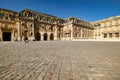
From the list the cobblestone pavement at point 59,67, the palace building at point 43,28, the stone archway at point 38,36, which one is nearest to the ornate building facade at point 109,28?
the palace building at point 43,28

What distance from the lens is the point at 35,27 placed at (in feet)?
147

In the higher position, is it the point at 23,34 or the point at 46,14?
the point at 46,14

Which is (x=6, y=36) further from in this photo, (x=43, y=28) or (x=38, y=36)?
(x=43, y=28)

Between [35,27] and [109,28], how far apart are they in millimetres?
44345

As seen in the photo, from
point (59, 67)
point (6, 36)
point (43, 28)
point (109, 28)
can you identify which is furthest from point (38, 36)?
point (59, 67)

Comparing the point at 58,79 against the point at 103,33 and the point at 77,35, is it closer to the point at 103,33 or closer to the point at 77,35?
the point at 77,35

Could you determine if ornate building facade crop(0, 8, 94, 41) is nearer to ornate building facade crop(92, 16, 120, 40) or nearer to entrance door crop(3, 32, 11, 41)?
entrance door crop(3, 32, 11, 41)

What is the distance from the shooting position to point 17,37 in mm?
38594

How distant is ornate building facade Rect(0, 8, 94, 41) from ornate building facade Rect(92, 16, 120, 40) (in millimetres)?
5853

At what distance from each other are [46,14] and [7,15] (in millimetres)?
21434

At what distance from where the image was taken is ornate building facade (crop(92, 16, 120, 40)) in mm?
55775

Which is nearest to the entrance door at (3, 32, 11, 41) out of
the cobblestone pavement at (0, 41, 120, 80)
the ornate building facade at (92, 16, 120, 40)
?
the cobblestone pavement at (0, 41, 120, 80)

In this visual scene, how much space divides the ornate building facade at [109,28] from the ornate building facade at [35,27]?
230 inches

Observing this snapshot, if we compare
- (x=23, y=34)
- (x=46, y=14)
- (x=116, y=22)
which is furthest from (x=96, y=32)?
(x=23, y=34)
